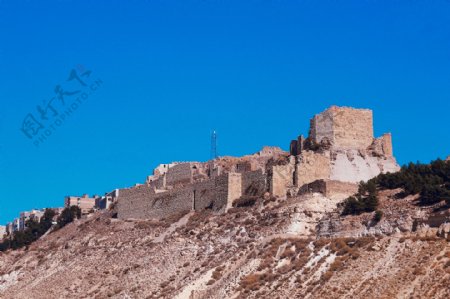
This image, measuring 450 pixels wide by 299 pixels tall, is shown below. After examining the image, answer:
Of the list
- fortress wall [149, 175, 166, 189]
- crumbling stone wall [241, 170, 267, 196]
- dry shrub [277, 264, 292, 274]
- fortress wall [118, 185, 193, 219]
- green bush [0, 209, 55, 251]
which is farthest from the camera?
green bush [0, 209, 55, 251]

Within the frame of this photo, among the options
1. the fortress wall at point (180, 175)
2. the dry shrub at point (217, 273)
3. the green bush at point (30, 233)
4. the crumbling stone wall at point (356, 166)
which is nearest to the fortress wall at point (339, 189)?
the crumbling stone wall at point (356, 166)

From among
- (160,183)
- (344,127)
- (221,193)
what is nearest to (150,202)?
(160,183)

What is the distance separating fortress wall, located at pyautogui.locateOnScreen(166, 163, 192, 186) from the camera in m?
59.4

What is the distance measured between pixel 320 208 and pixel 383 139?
1009 centimetres

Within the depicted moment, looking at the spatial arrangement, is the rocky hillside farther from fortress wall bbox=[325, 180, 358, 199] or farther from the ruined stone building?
the ruined stone building

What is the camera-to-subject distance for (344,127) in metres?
54.2

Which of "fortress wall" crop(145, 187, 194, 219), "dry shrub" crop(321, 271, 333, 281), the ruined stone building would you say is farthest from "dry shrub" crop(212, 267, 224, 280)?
the ruined stone building

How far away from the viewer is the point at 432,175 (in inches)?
1761

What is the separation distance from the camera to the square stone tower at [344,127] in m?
53.9

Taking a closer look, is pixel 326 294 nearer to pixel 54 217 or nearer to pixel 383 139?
pixel 383 139

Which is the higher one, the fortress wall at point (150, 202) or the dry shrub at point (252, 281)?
the fortress wall at point (150, 202)

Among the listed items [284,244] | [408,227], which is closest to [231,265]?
[284,244]

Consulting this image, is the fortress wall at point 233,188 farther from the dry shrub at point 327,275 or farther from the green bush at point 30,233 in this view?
the green bush at point 30,233

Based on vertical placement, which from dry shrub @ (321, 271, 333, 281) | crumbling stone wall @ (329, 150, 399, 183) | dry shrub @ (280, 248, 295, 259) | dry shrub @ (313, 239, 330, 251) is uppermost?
crumbling stone wall @ (329, 150, 399, 183)
